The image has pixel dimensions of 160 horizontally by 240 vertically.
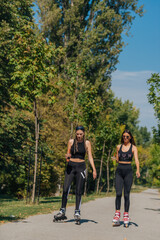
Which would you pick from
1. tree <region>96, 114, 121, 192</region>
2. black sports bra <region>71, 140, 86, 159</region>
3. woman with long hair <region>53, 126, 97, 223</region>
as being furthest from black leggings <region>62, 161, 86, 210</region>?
tree <region>96, 114, 121, 192</region>

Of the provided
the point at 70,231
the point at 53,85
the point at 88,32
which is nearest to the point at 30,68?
the point at 53,85

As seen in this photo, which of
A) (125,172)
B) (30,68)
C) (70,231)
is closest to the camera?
(70,231)

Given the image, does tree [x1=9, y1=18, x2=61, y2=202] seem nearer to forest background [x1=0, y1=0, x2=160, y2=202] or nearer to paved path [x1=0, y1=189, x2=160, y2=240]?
forest background [x1=0, y1=0, x2=160, y2=202]

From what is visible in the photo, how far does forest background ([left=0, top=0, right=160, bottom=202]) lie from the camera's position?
40.0 ft

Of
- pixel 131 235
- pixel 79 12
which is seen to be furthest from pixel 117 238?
pixel 79 12

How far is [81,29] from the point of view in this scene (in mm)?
33406

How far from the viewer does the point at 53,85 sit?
44.9ft

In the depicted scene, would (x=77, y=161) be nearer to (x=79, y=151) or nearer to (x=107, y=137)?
(x=79, y=151)

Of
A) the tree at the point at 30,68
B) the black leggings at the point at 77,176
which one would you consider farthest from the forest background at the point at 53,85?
the black leggings at the point at 77,176

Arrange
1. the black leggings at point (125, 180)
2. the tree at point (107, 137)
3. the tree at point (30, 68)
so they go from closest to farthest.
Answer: the black leggings at point (125, 180) → the tree at point (30, 68) → the tree at point (107, 137)

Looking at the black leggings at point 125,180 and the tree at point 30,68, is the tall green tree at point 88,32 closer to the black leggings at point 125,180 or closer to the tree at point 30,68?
the tree at point 30,68

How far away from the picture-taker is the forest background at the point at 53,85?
1219 cm

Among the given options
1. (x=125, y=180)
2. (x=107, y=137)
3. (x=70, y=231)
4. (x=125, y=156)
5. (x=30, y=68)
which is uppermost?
(x=30, y=68)

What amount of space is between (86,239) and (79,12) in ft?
102
